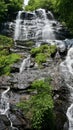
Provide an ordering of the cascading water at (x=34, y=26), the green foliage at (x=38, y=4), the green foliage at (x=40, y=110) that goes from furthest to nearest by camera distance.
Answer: the green foliage at (x=38, y=4), the cascading water at (x=34, y=26), the green foliage at (x=40, y=110)

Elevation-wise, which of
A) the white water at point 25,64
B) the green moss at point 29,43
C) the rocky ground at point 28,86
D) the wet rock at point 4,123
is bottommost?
the green moss at point 29,43

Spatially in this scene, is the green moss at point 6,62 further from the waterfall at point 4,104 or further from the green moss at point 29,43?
the green moss at point 29,43

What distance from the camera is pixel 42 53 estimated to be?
71.5ft

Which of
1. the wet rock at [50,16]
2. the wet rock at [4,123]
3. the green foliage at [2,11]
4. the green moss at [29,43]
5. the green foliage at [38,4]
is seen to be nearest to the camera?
the wet rock at [4,123]

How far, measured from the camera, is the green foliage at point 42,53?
20419 millimetres

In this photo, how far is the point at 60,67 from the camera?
62.6 feet

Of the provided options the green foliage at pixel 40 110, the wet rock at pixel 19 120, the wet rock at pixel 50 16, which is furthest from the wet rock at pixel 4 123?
the wet rock at pixel 50 16

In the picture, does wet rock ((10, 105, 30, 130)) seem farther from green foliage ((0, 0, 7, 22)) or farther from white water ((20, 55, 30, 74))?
green foliage ((0, 0, 7, 22))

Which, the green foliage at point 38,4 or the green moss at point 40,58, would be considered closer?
the green moss at point 40,58

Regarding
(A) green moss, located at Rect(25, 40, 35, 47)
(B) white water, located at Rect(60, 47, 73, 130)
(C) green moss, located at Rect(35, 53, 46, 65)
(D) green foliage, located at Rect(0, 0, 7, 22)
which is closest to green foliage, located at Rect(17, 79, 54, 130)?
(B) white water, located at Rect(60, 47, 73, 130)

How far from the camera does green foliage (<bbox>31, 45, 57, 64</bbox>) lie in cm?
2042

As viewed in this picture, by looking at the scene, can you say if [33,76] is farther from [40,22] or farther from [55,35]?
[40,22]

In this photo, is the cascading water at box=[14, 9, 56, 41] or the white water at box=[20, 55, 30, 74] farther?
the cascading water at box=[14, 9, 56, 41]

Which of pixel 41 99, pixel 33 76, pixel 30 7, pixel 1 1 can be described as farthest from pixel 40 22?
pixel 41 99
